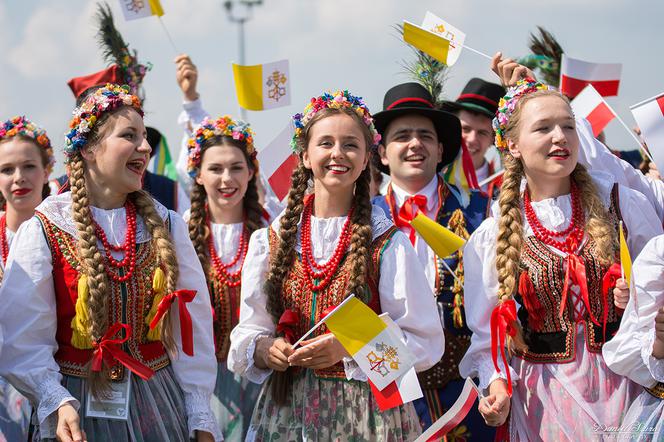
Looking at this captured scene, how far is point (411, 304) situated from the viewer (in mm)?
3555

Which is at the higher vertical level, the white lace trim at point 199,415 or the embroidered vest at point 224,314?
the embroidered vest at point 224,314

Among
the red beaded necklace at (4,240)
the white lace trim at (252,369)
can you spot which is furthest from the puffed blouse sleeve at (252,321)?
the red beaded necklace at (4,240)

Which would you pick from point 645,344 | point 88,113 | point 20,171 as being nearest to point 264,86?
point 20,171

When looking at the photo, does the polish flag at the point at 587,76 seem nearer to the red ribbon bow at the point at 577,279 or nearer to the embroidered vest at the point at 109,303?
the red ribbon bow at the point at 577,279

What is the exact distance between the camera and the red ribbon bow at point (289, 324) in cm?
363

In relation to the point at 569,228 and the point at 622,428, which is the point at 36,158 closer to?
the point at 569,228

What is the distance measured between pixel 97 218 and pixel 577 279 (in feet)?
6.79

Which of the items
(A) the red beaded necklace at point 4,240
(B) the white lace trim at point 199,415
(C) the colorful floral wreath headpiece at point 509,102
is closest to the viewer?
(B) the white lace trim at point 199,415

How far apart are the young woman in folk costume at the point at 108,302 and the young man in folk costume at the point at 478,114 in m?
3.17

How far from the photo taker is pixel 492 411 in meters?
3.50

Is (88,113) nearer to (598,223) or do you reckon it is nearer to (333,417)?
(333,417)

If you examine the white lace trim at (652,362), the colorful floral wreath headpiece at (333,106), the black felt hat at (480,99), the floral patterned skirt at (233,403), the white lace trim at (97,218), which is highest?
the black felt hat at (480,99)

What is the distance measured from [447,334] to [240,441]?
1399mm

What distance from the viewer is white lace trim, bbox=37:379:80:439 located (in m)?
3.11
